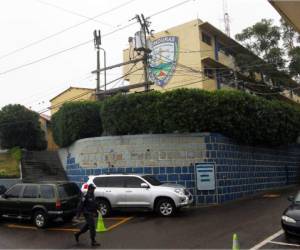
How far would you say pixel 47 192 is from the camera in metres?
16.5

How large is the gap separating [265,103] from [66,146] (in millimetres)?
11722

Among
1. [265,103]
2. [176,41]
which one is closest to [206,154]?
[265,103]

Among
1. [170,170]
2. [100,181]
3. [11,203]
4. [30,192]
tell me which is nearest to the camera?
[30,192]

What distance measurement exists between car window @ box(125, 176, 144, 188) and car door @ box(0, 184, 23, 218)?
4.20 m

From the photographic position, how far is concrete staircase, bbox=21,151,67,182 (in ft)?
88.5

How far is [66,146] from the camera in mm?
26297

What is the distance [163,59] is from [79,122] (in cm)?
1512

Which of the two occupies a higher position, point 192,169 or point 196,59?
point 196,59

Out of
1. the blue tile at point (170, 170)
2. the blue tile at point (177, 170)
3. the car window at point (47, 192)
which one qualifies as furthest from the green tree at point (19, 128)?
the car window at point (47, 192)

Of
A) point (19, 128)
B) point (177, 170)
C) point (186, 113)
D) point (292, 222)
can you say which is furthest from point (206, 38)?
point (292, 222)

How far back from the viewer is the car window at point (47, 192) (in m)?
16.4

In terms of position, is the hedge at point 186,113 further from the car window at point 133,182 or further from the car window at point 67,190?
the car window at point 67,190

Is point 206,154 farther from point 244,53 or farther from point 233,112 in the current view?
point 244,53

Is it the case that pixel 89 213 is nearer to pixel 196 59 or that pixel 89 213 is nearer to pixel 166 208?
pixel 166 208
